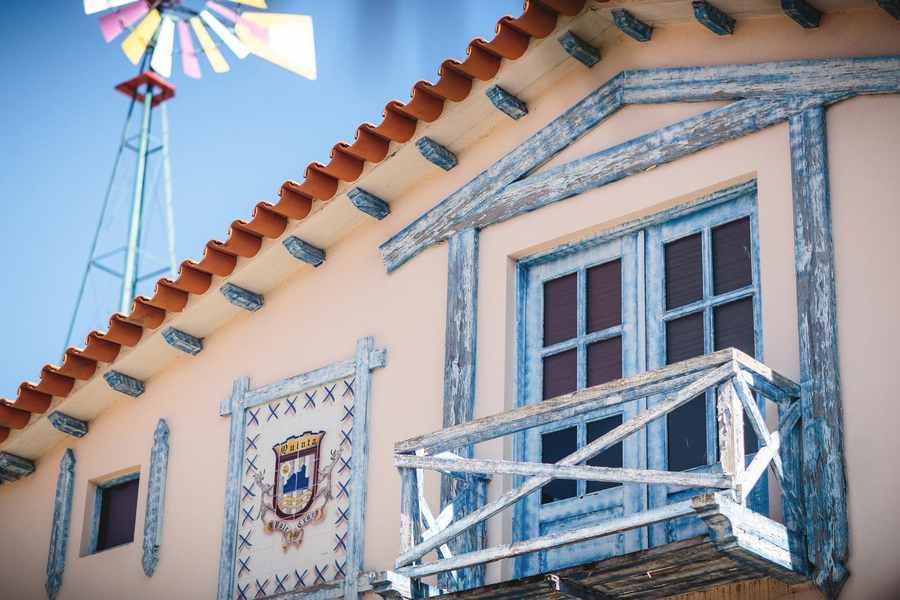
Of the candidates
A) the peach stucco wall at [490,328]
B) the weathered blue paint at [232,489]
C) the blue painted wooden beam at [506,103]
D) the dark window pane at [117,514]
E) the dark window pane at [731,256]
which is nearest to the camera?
the peach stucco wall at [490,328]

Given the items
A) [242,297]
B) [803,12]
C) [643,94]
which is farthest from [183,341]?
[803,12]

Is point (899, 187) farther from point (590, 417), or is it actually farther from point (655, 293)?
point (590, 417)

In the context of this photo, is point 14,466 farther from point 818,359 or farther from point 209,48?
point 818,359

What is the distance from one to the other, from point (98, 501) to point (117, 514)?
0.86ft

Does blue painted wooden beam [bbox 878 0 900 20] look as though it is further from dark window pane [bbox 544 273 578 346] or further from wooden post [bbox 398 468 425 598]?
wooden post [bbox 398 468 425 598]

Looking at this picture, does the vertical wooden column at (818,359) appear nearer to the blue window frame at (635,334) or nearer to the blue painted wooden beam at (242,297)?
the blue window frame at (635,334)

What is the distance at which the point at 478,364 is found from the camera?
988 cm

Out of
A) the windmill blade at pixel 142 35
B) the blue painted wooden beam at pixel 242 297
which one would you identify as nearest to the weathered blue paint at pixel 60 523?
the blue painted wooden beam at pixel 242 297

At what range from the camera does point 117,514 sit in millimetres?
12055

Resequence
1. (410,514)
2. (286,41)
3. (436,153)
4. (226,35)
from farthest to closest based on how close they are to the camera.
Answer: (226,35) → (286,41) → (436,153) → (410,514)

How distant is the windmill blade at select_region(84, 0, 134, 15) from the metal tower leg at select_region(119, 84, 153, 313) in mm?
2096

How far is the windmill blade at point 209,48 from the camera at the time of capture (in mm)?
15672

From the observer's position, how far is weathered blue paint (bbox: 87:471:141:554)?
12.1 meters

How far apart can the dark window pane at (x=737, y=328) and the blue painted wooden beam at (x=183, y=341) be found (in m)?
4.44
